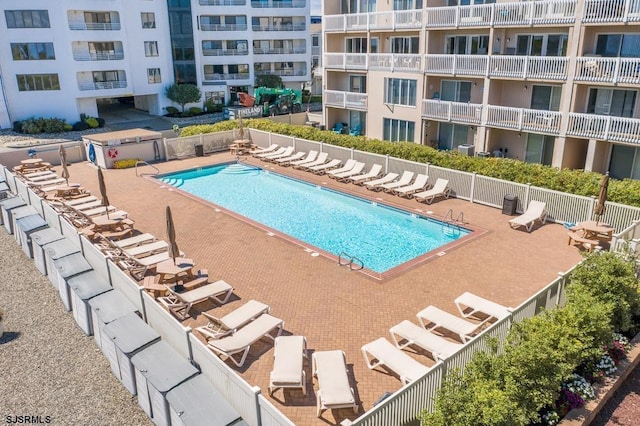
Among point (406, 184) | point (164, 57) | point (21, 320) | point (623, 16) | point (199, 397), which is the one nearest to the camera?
point (199, 397)

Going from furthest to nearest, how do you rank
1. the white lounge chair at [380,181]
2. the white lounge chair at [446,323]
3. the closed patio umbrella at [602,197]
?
1. the white lounge chair at [380,181]
2. the closed patio umbrella at [602,197]
3. the white lounge chair at [446,323]

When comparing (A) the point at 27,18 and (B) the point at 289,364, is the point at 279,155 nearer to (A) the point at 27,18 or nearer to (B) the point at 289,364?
(B) the point at 289,364

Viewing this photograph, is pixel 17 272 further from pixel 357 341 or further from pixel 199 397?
pixel 357 341

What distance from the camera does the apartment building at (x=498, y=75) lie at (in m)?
21.8

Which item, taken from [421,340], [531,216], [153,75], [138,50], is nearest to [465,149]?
[531,216]

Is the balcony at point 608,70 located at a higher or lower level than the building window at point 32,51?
lower

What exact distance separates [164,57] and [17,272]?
41.1 meters

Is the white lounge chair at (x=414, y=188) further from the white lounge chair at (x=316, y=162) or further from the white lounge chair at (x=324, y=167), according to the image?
the white lounge chair at (x=316, y=162)

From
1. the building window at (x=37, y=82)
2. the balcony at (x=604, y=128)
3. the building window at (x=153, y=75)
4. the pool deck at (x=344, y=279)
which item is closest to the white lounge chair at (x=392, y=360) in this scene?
the pool deck at (x=344, y=279)

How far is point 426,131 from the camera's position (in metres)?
29.8

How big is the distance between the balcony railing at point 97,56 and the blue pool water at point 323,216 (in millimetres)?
27030

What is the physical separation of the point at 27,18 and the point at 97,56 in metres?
6.41

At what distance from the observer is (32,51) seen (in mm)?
43375

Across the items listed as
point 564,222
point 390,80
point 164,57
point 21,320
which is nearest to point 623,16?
point 564,222
